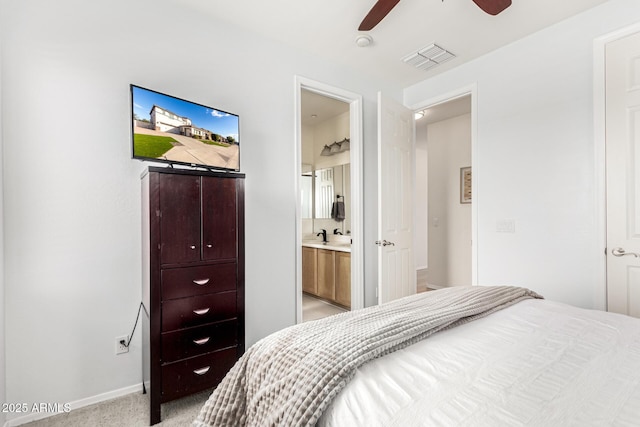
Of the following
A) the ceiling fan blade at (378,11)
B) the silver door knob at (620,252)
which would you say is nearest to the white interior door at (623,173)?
the silver door knob at (620,252)

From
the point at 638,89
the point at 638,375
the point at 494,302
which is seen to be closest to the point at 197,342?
the point at 494,302

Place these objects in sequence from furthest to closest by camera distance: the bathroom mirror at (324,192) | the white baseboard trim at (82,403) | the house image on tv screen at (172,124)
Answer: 1. the bathroom mirror at (324,192)
2. the house image on tv screen at (172,124)
3. the white baseboard trim at (82,403)

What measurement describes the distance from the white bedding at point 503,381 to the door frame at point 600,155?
1.20 meters

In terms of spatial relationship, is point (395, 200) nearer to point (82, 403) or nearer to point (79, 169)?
point (79, 169)

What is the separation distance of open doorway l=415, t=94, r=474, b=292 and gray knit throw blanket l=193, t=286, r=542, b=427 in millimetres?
3458

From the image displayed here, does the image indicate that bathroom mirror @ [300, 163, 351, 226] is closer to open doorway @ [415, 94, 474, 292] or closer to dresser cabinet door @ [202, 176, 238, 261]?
open doorway @ [415, 94, 474, 292]

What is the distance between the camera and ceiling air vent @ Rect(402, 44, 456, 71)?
9.29ft

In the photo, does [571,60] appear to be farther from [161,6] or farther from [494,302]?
[161,6]

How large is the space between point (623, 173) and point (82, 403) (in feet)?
12.4

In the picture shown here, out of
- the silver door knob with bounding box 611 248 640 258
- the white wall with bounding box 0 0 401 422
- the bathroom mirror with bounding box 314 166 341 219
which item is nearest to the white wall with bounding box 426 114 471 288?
the bathroom mirror with bounding box 314 166 341 219

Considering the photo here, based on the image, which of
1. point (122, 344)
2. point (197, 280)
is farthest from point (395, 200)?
point (122, 344)

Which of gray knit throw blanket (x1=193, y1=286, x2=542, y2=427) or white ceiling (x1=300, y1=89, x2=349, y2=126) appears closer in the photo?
gray knit throw blanket (x1=193, y1=286, x2=542, y2=427)

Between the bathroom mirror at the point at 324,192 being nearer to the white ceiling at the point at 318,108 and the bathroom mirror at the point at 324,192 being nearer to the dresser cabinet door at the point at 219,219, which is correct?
the white ceiling at the point at 318,108

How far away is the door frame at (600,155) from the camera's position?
225 centimetres
